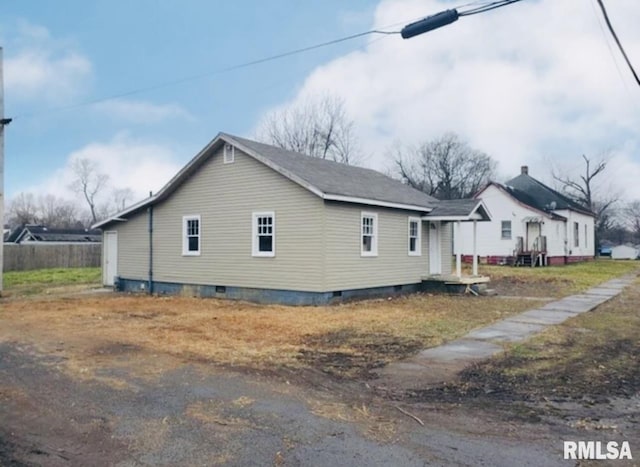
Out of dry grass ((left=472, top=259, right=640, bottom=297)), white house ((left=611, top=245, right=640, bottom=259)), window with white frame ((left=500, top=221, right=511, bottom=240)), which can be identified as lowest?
dry grass ((left=472, top=259, right=640, bottom=297))

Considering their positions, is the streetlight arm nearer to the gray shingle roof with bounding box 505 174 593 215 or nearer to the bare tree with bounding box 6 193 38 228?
the gray shingle roof with bounding box 505 174 593 215

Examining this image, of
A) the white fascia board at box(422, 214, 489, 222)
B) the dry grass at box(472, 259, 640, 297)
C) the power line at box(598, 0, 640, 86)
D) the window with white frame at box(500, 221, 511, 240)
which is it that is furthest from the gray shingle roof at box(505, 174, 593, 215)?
the power line at box(598, 0, 640, 86)

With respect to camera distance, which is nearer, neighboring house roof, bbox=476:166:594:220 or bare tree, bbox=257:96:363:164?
neighboring house roof, bbox=476:166:594:220

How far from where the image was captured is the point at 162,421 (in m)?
5.08

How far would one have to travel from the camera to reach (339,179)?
17.0 metres

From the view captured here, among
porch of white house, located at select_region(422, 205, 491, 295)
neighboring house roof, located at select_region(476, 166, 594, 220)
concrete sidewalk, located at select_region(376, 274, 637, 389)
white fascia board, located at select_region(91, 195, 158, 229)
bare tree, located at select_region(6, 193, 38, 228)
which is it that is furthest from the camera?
bare tree, located at select_region(6, 193, 38, 228)

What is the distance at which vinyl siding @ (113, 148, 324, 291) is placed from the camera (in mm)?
15086

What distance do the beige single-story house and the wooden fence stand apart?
1634 cm

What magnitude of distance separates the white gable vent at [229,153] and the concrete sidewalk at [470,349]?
9716mm

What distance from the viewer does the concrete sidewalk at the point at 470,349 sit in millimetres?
6785

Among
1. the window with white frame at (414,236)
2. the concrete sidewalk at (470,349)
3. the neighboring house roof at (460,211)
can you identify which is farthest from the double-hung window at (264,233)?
the concrete sidewalk at (470,349)

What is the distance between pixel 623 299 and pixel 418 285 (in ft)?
21.0

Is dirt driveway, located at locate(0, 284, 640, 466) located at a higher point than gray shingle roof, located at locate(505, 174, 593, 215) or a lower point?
lower

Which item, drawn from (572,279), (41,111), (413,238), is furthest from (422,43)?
(572,279)
